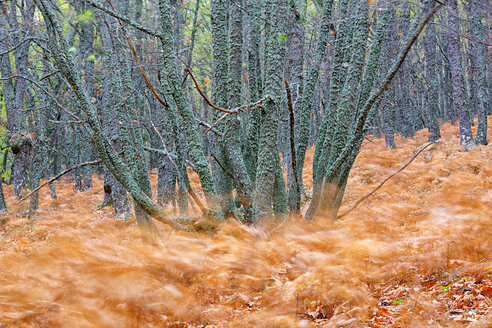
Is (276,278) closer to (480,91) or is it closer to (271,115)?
(271,115)

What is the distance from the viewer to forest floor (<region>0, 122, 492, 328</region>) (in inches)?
113

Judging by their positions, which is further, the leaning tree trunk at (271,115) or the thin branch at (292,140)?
the thin branch at (292,140)

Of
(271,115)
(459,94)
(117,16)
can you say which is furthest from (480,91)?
(117,16)

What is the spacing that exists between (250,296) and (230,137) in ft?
6.28

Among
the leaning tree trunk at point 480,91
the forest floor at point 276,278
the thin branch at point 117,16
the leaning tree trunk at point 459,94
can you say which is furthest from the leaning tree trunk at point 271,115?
the leaning tree trunk at point 459,94

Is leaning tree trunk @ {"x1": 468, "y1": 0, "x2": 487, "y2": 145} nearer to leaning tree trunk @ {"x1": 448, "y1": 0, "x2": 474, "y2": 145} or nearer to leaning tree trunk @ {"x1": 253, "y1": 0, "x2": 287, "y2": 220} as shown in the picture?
leaning tree trunk @ {"x1": 448, "y1": 0, "x2": 474, "y2": 145}

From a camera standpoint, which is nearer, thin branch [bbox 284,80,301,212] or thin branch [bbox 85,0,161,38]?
thin branch [bbox 85,0,161,38]

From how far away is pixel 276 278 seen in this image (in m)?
3.70

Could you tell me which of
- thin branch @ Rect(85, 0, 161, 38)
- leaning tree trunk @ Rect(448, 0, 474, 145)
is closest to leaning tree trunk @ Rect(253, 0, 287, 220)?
thin branch @ Rect(85, 0, 161, 38)

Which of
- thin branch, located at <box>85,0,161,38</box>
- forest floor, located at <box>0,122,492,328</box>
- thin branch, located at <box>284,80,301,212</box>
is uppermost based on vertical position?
thin branch, located at <box>85,0,161,38</box>

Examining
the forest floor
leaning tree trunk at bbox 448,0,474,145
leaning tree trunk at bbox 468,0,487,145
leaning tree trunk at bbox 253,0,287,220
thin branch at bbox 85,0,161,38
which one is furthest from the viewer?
leaning tree trunk at bbox 448,0,474,145

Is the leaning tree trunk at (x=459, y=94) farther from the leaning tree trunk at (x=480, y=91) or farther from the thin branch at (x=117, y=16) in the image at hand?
the thin branch at (x=117, y=16)

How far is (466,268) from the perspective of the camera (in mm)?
3193

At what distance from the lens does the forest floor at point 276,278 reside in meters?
2.87
